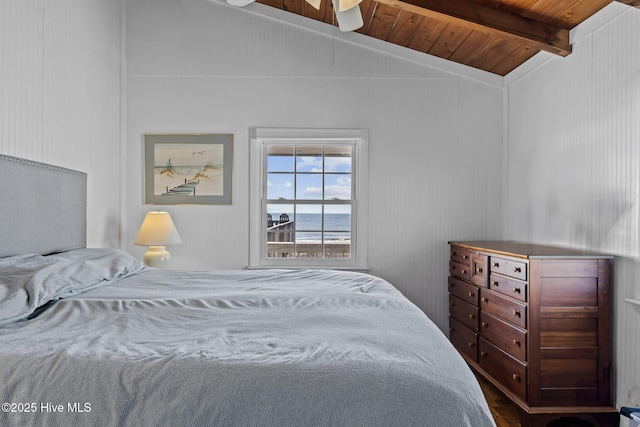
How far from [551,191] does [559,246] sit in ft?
1.32

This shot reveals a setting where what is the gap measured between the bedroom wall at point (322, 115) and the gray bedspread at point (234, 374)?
2.42 metres

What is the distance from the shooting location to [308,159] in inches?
158

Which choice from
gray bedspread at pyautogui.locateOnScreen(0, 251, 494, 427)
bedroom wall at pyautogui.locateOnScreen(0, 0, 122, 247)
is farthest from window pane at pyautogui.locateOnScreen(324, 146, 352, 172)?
gray bedspread at pyautogui.locateOnScreen(0, 251, 494, 427)

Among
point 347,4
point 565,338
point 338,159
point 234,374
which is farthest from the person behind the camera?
point 338,159

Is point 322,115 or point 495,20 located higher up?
point 495,20

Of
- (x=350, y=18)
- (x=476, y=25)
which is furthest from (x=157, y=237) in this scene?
(x=476, y=25)

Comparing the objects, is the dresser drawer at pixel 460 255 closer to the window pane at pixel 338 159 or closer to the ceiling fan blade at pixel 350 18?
the window pane at pixel 338 159

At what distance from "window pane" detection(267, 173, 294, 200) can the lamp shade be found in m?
0.91

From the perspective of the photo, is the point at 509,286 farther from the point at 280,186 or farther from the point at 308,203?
the point at 280,186

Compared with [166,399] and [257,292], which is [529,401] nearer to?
[257,292]

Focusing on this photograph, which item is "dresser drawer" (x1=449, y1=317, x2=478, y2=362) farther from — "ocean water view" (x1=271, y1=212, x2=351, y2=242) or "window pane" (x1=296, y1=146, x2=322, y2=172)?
"window pane" (x1=296, y1=146, x2=322, y2=172)

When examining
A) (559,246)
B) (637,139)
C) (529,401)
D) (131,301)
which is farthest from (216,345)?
(559,246)

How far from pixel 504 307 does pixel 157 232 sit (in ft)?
8.39

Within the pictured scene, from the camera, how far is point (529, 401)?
8.27 ft
